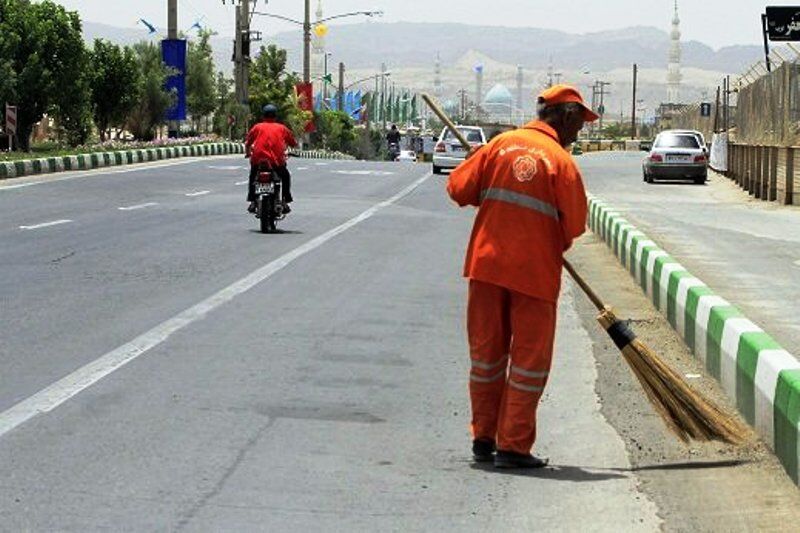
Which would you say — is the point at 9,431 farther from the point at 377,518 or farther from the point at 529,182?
the point at 529,182

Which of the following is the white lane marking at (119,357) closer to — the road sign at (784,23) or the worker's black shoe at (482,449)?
the worker's black shoe at (482,449)

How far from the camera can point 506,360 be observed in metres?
7.77

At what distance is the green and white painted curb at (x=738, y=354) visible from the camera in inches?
302

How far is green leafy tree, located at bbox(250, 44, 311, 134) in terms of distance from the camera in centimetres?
9312

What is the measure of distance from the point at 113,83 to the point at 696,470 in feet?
178

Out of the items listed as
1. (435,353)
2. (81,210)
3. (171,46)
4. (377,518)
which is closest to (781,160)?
(81,210)

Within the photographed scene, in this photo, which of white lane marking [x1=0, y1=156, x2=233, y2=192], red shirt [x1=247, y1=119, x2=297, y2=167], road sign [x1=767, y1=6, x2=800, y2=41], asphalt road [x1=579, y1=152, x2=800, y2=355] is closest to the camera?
asphalt road [x1=579, y1=152, x2=800, y2=355]

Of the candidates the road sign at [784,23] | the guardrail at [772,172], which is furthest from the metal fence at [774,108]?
the road sign at [784,23]

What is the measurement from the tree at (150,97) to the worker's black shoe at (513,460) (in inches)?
2220

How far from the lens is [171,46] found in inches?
2549

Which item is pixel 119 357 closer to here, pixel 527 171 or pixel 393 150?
pixel 527 171

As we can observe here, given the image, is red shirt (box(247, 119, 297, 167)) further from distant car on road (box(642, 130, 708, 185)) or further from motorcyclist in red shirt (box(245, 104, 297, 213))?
distant car on road (box(642, 130, 708, 185))

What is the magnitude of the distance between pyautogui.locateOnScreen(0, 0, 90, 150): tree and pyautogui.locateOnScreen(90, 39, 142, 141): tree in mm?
5694

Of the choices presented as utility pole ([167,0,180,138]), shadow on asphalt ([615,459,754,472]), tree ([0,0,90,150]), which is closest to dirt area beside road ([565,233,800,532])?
shadow on asphalt ([615,459,754,472])
